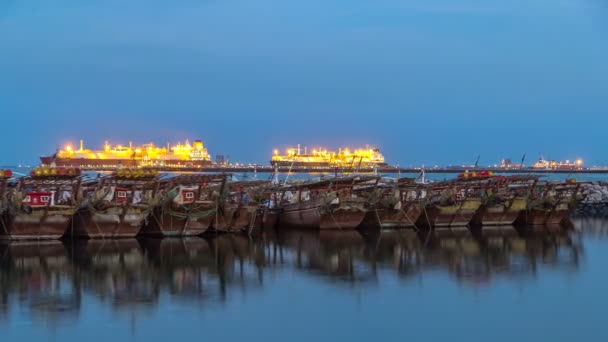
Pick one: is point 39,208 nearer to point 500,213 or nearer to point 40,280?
point 40,280

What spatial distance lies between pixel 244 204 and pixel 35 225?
22.2 feet

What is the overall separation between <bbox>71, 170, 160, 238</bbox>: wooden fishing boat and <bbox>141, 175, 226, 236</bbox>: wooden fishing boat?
1.75 ft

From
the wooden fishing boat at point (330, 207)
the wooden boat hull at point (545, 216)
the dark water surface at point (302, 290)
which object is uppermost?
the wooden fishing boat at point (330, 207)

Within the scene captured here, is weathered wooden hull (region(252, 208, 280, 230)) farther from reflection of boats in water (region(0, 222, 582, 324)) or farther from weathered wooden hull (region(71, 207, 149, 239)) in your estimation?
weathered wooden hull (region(71, 207, 149, 239))

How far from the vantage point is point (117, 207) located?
2439cm

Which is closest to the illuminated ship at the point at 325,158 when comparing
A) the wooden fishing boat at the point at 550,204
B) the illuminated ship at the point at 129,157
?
the illuminated ship at the point at 129,157

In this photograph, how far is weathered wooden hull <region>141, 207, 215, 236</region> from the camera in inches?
1001

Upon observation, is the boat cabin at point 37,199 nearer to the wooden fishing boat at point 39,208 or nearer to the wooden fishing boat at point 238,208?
the wooden fishing boat at point 39,208

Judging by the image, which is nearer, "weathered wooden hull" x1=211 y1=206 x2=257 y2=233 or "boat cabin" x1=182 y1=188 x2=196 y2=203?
"boat cabin" x1=182 y1=188 x2=196 y2=203

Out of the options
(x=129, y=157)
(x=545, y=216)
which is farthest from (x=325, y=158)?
(x=545, y=216)

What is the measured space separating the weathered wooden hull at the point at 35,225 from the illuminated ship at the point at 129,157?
319ft

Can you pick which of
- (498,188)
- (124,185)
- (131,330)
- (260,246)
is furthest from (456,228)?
(131,330)

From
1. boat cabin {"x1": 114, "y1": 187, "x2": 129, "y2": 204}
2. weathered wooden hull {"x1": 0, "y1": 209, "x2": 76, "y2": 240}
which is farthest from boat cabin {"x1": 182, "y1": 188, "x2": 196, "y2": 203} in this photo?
weathered wooden hull {"x1": 0, "y1": 209, "x2": 76, "y2": 240}

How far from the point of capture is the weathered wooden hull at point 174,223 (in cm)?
2544
